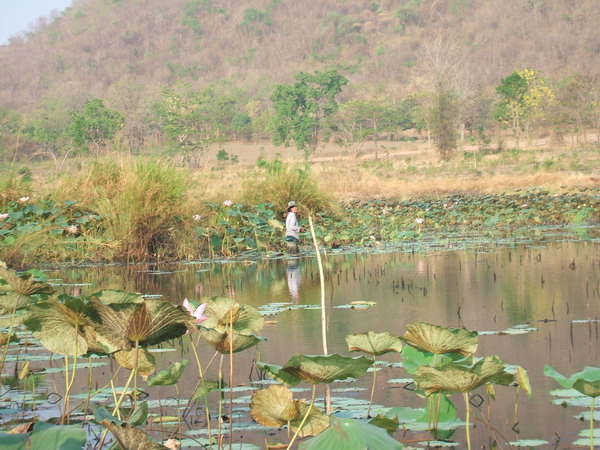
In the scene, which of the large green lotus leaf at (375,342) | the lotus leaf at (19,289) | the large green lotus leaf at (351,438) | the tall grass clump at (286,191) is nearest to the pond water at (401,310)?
the large green lotus leaf at (375,342)

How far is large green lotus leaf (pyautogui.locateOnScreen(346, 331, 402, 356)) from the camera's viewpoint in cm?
295

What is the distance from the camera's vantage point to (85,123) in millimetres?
52188

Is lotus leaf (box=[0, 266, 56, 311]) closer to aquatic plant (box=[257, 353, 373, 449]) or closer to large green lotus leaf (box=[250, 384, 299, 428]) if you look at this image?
large green lotus leaf (box=[250, 384, 299, 428])

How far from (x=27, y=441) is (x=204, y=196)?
11.7 metres

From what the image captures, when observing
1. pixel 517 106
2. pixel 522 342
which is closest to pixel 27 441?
pixel 522 342

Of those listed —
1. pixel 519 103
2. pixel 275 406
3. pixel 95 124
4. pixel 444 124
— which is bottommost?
pixel 275 406

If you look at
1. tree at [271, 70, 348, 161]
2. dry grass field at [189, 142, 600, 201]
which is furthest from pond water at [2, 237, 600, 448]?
tree at [271, 70, 348, 161]

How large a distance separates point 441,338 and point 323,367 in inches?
22.0

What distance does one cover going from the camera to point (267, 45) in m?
110

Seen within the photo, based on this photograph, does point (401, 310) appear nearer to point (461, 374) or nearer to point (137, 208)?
point (461, 374)

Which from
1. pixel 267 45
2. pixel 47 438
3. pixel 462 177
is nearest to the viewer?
pixel 47 438

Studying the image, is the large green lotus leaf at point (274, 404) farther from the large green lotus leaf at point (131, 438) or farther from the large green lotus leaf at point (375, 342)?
the large green lotus leaf at point (131, 438)

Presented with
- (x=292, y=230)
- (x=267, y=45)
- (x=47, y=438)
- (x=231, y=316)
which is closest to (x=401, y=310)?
(x=231, y=316)

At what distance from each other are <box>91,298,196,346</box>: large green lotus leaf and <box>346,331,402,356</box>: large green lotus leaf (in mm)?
620
